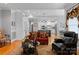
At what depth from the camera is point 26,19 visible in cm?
462

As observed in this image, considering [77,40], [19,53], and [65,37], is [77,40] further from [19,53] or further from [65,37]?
[19,53]

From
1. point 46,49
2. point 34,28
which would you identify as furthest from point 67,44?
point 34,28

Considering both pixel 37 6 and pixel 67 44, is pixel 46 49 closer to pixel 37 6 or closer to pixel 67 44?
pixel 67 44

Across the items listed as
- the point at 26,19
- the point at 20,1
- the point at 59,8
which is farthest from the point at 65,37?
the point at 20,1

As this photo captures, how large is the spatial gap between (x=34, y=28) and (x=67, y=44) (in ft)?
2.92

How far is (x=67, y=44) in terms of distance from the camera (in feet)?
14.9

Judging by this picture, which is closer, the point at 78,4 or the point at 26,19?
the point at 78,4

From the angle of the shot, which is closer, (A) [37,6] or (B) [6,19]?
(A) [37,6]

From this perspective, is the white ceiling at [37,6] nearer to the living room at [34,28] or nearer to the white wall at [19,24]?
the living room at [34,28]

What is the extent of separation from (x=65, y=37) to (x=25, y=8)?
3.91 ft

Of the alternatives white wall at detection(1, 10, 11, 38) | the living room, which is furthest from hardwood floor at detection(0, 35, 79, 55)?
white wall at detection(1, 10, 11, 38)

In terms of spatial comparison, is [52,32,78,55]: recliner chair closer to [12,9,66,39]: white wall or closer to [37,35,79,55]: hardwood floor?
[37,35,79,55]: hardwood floor

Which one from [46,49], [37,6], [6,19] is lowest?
[46,49]

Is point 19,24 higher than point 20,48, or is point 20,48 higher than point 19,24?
point 19,24
